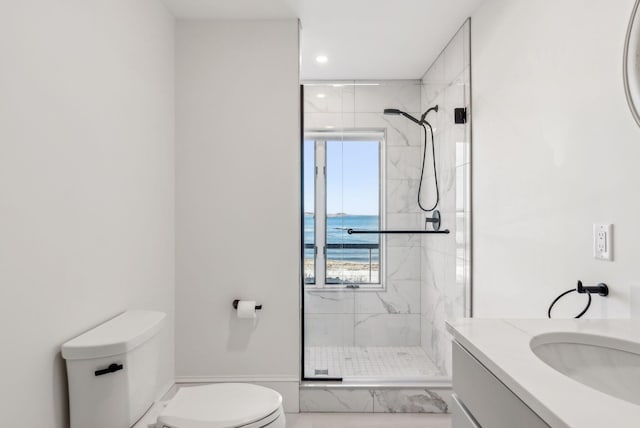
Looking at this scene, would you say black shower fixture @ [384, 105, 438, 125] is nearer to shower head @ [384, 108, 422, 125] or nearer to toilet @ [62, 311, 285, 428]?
shower head @ [384, 108, 422, 125]

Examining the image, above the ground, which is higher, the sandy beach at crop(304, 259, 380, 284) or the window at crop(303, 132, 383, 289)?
the window at crop(303, 132, 383, 289)

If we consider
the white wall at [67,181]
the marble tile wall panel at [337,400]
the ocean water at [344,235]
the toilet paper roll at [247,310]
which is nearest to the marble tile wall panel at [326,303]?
the ocean water at [344,235]

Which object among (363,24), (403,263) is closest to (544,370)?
(403,263)

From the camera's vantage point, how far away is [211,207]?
2.48 metres

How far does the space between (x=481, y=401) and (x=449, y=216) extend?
1.74 meters

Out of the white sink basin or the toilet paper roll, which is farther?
the toilet paper roll

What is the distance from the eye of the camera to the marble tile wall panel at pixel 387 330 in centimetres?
254

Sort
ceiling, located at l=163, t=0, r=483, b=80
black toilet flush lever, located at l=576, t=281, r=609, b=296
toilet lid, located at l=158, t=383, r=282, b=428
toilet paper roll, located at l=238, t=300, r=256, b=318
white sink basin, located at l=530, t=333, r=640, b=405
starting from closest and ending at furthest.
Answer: white sink basin, located at l=530, t=333, r=640, b=405
black toilet flush lever, located at l=576, t=281, r=609, b=296
toilet lid, located at l=158, t=383, r=282, b=428
ceiling, located at l=163, t=0, r=483, b=80
toilet paper roll, located at l=238, t=300, r=256, b=318

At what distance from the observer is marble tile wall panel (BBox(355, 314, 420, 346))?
2.54m

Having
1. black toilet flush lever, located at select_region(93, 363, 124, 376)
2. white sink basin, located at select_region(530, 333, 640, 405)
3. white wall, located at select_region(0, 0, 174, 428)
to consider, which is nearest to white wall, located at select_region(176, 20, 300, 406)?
white wall, located at select_region(0, 0, 174, 428)

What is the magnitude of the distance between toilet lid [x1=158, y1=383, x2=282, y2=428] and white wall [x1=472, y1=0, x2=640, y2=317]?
1.21 metres

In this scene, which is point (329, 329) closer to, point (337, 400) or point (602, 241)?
point (337, 400)

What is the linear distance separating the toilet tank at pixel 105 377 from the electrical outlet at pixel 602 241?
5.43 ft

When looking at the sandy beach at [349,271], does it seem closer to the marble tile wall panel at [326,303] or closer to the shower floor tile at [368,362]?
the marble tile wall panel at [326,303]
